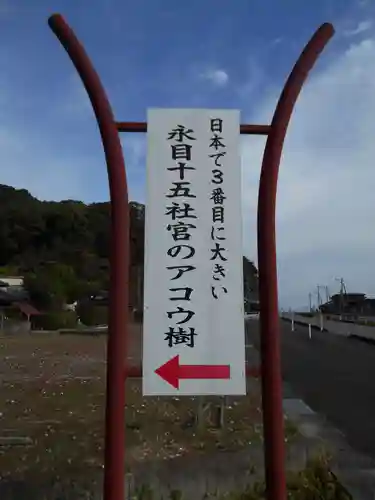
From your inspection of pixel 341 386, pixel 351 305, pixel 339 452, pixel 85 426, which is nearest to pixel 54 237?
pixel 351 305

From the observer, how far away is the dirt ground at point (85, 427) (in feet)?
17.4

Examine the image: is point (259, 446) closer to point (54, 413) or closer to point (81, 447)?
point (81, 447)

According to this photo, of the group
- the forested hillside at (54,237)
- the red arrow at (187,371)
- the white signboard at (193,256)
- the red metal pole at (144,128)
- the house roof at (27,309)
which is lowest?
the red arrow at (187,371)

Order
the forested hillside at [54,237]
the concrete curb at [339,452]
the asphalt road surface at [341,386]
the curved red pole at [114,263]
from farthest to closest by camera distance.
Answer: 1. the forested hillside at [54,237]
2. the asphalt road surface at [341,386]
3. the concrete curb at [339,452]
4. the curved red pole at [114,263]

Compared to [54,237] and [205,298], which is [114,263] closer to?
[205,298]

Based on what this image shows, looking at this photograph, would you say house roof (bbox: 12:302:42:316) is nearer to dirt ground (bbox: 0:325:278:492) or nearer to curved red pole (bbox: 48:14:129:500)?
dirt ground (bbox: 0:325:278:492)

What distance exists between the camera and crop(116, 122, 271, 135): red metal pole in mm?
3139

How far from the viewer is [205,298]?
298 centimetres

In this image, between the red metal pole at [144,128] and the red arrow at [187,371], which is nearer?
the red arrow at [187,371]

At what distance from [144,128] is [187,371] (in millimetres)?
1453

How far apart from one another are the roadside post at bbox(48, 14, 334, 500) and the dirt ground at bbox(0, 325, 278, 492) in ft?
7.50

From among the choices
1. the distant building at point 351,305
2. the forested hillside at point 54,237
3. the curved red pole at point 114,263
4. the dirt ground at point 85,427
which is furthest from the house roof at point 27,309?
the distant building at point 351,305

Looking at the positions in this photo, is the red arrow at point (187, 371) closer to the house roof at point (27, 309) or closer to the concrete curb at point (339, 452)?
the concrete curb at point (339, 452)

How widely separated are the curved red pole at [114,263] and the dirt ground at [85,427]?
2095 millimetres
